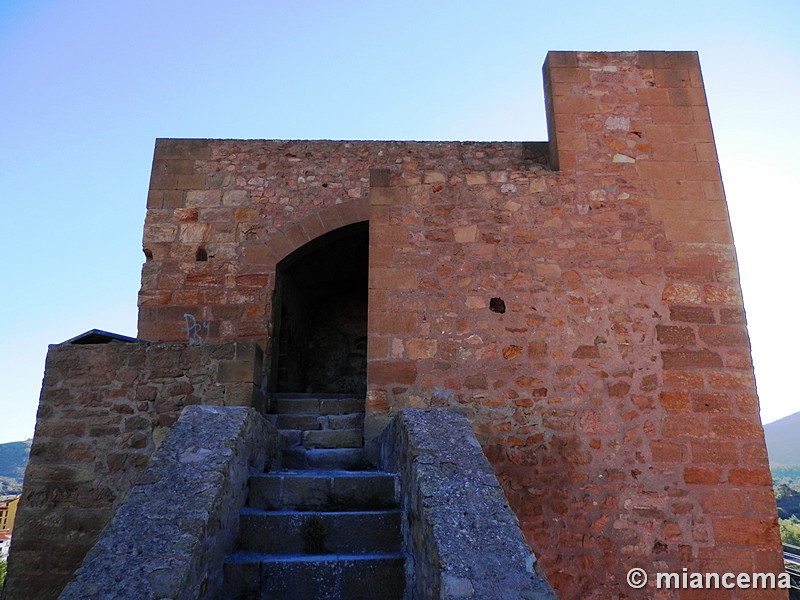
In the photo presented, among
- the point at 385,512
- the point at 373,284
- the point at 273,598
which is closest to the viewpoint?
the point at 273,598

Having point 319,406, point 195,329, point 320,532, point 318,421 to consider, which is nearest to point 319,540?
point 320,532

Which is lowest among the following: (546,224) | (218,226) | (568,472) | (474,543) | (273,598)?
(273,598)

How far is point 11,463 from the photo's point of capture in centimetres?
4300

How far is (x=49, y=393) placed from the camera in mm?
4574

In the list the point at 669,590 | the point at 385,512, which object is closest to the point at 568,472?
the point at 669,590

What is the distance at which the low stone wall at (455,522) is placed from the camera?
2.04 metres

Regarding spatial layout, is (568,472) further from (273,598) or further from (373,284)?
(273,598)

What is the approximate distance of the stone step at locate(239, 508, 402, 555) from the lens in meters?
2.77

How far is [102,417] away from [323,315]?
173 inches

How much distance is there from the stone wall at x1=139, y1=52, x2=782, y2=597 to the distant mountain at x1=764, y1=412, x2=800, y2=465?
188ft

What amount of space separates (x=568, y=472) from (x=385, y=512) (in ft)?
6.38

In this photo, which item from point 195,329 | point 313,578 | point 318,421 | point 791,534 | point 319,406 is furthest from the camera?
point 791,534

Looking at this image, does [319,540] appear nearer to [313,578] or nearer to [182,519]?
[313,578]

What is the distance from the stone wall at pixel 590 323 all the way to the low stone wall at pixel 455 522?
54.1 inches
